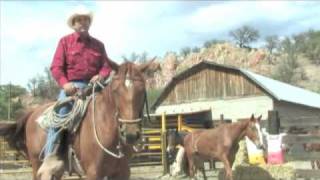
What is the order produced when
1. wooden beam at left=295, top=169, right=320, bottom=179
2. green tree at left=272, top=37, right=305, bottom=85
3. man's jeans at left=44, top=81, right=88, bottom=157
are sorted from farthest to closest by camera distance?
green tree at left=272, top=37, right=305, bottom=85 < wooden beam at left=295, top=169, right=320, bottom=179 < man's jeans at left=44, top=81, right=88, bottom=157

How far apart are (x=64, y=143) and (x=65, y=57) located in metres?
0.88

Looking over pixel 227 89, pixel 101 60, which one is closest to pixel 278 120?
pixel 101 60

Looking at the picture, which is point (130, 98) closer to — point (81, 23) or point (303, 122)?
point (81, 23)

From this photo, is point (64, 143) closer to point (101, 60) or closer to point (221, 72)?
point (101, 60)

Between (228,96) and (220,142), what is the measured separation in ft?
81.8

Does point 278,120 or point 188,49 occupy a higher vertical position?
point 188,49

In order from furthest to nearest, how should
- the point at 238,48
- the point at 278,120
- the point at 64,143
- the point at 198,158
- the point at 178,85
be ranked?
1. the point at 238,48
2. the point at 178,85
3. the point at 198,158
4. the point at 278,120
5. the point at 64,143

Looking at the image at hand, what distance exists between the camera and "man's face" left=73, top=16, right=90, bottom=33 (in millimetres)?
5934

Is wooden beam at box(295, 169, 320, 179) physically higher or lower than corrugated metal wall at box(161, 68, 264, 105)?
lower

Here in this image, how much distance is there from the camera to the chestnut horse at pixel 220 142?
1427cm

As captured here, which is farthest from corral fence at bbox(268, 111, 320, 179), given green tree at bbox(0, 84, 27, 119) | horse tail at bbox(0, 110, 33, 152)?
green tree at bbox(0, 84, 27, 119)

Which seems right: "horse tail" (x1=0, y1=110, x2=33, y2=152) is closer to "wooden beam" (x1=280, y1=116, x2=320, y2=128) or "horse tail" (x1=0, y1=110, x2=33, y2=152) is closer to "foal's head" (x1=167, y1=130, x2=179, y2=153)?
"wooden beam" (x1=280, y1=116, x2=320, y2=128)

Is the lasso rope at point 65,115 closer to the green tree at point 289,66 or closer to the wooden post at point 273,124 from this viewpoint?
the wooden post at point 273,124

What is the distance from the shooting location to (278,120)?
→ 1535cm
